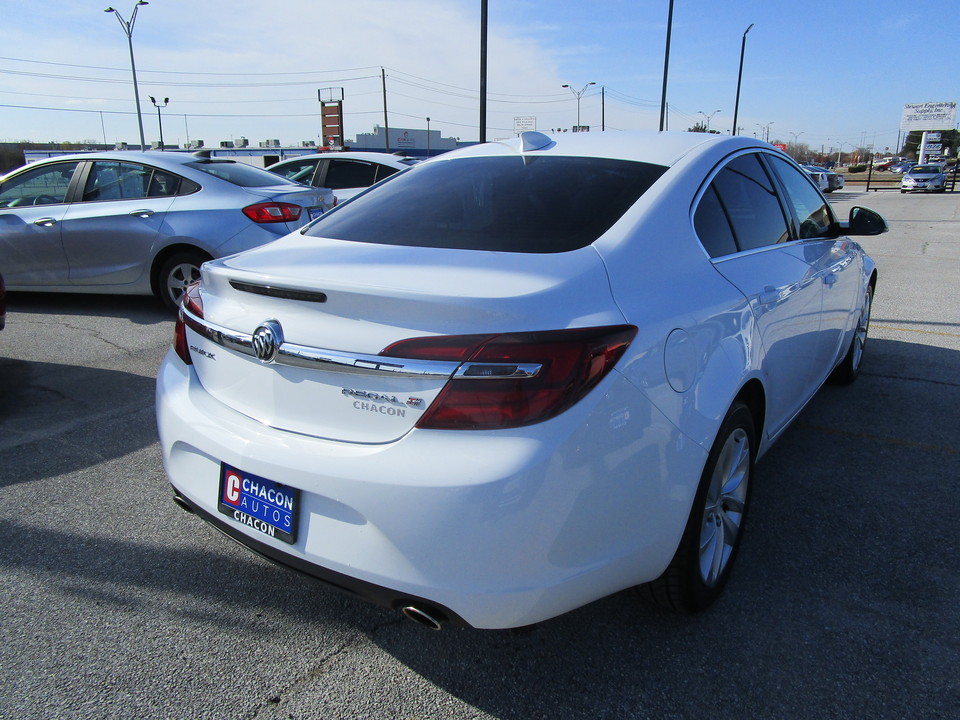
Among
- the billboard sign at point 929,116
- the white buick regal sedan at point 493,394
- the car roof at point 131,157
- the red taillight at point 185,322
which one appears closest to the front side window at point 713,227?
the white buick regal sedan at point 493,394

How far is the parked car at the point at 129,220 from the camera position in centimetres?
668

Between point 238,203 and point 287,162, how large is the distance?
5214 millimetres

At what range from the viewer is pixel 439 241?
7.77ft

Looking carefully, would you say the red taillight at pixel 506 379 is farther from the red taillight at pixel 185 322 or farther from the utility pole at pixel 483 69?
the utility pole at pixel 483 69

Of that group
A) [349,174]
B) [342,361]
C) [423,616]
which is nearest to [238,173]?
[349,174]

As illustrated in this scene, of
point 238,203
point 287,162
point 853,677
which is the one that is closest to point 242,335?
point 853,677

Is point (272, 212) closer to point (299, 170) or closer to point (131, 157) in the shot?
point (131, 157)

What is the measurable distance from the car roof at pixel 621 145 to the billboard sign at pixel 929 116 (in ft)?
289

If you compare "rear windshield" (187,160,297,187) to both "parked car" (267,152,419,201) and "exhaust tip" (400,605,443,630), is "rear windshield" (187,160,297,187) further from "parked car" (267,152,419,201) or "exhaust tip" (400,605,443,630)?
"exhaust tip" (400,605,443,630)

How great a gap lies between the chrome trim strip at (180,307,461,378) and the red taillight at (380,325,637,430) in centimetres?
2

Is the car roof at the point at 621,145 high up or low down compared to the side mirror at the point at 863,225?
up

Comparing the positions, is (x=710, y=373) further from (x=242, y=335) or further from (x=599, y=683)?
(x=242, y=335)

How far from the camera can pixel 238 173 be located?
7.36m

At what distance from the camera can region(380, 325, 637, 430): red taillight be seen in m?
1.79
